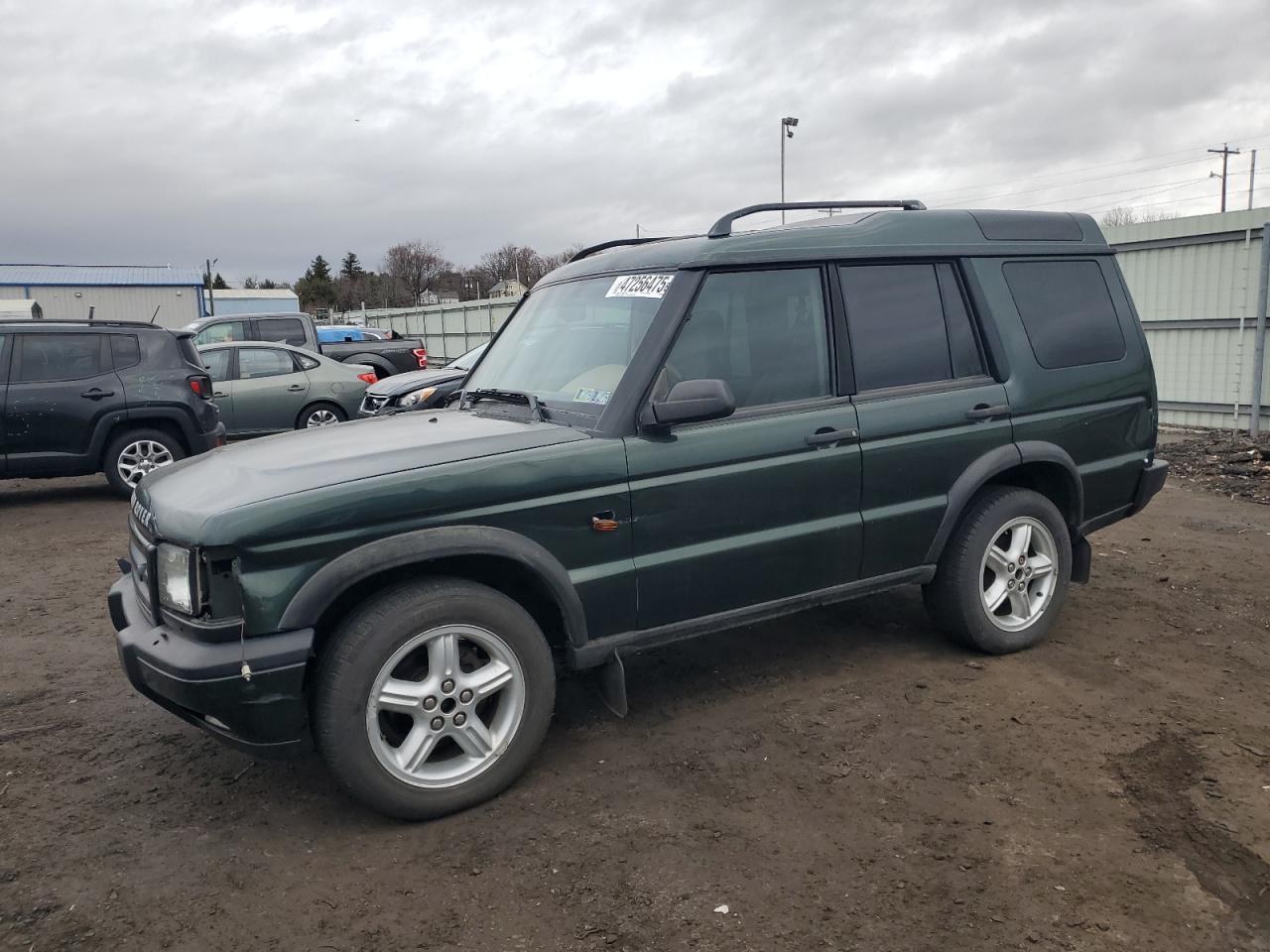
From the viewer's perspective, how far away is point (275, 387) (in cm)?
1247

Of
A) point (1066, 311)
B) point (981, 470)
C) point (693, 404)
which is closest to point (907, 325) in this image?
point (981, 470)

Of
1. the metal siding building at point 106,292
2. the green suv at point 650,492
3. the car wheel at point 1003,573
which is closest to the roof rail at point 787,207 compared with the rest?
the green suv at point 650,492

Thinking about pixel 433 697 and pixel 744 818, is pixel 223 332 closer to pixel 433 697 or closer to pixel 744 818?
pixel 433 697

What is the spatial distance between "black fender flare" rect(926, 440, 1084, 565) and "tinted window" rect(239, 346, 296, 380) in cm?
1030

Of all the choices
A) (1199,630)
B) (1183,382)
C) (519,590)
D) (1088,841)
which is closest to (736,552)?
(519,590)

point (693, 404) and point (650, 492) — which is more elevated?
point (693, 404)

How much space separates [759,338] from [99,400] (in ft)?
25.2

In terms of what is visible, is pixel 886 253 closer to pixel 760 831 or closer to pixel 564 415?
pixel 564 415

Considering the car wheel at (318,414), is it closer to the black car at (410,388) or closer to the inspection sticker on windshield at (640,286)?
the black car at (410,388)

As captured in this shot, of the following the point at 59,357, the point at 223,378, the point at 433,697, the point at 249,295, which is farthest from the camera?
the point at 249,295

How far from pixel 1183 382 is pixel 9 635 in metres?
12.4

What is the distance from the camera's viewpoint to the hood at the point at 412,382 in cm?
1048

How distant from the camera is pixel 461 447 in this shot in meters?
3.45

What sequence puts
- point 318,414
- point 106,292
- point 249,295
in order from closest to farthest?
1. point 318,414
2. point 106,292
3. point 249,295
